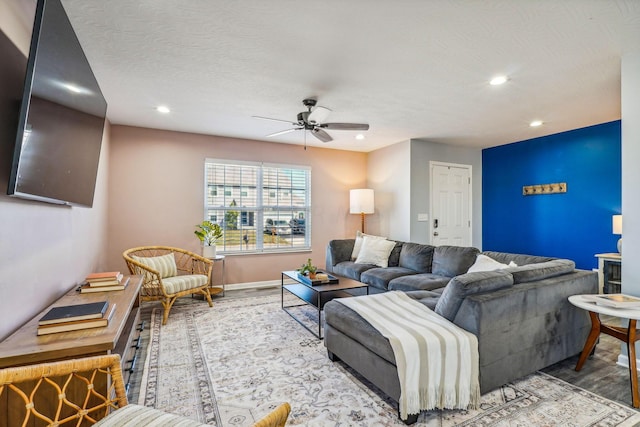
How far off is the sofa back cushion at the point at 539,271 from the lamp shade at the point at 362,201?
10.5 feet

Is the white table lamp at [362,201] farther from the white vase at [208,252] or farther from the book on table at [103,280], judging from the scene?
the book on table at [103,280]

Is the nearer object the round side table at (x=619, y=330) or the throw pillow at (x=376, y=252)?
the round side table at (x=619, y=330)

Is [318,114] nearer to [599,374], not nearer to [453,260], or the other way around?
[453,260]

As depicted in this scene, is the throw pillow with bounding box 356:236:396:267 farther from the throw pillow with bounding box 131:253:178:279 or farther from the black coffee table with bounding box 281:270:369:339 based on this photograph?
the throw pillow with bounding box 131:253:178:279

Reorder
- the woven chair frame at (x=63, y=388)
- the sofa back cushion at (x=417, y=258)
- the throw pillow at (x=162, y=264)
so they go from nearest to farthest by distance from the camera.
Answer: the woven chair frame at (x=63, y=388), the throw pillow at (x=162, y=264), the sofa back cushion at (x=417, y=258)

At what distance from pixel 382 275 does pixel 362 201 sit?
1897 millimetres

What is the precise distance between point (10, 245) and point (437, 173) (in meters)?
5.54

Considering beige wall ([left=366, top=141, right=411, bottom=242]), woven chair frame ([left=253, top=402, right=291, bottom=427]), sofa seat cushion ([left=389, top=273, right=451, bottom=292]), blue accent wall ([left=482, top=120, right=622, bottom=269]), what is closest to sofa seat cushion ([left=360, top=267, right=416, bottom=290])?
sofa seat cushion ([left=389, top=273, right=451, bottom=292])

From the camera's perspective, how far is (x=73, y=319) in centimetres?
164

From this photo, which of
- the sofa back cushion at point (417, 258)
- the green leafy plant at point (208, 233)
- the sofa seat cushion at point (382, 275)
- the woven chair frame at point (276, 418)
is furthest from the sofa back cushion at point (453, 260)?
the woven chair frame at point (276, 418)

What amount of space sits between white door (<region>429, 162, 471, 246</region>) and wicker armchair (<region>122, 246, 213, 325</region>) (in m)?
3.94

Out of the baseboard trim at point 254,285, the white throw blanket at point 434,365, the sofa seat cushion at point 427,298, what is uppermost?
the sofa seat cushion at point 427,298

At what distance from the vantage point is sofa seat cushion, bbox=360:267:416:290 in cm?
391

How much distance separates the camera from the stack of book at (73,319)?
5.16ft
